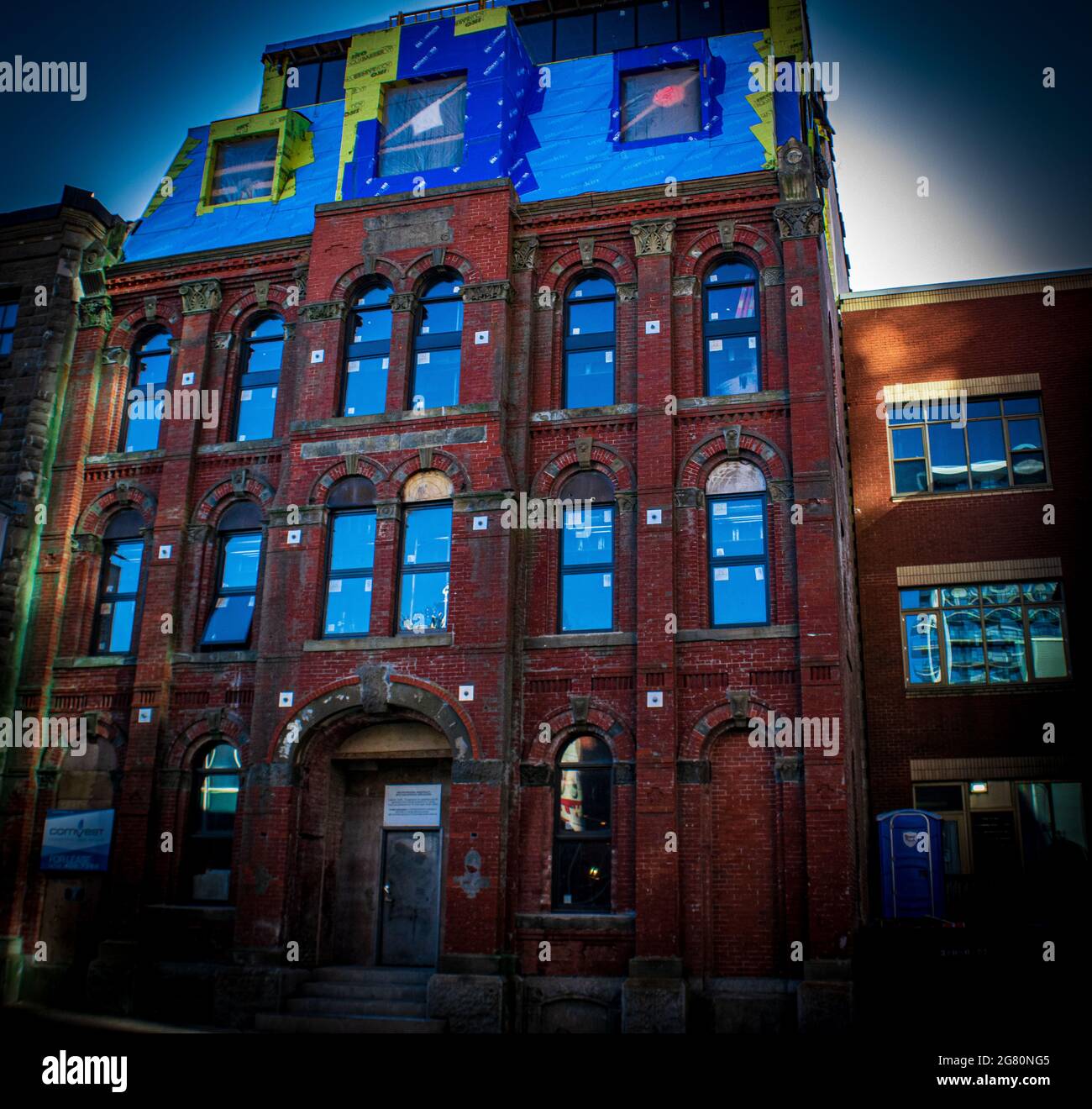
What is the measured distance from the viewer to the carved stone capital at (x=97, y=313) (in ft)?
77.8

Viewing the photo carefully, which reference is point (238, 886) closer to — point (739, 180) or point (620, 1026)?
point (620, 1026)

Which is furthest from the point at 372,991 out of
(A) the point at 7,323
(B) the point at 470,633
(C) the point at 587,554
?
(A) the point at 7,323

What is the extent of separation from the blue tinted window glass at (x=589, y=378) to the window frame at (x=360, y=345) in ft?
10.8

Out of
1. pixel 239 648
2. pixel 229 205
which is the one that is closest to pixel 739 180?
pixel 229 205

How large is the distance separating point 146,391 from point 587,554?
9.91 meters

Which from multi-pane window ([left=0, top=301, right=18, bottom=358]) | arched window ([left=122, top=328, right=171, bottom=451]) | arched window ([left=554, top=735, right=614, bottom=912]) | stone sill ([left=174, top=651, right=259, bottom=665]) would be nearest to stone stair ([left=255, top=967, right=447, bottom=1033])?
arched window ([left=554, top=735, right=614, bottom=912])

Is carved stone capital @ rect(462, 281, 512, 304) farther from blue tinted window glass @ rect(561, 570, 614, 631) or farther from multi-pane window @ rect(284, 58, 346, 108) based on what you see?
multi-pane window @ rect(284, 58, 346, 108)

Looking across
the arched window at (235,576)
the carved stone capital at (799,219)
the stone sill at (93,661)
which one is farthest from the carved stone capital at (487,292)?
the stone sill at (93,661)

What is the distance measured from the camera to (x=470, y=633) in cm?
1908

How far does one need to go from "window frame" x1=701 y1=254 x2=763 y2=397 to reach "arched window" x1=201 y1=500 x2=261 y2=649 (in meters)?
8.62

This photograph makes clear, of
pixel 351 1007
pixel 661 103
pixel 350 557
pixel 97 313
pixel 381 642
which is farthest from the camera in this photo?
pixel 97 313

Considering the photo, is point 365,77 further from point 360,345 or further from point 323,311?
point 360,345

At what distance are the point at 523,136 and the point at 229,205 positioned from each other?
20.7 feet

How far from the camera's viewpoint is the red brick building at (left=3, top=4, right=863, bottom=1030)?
17.8 metres
